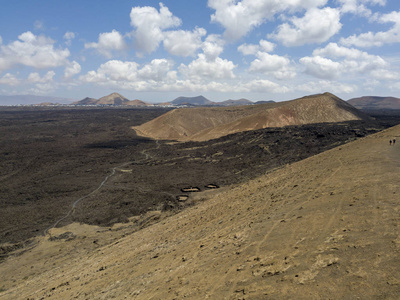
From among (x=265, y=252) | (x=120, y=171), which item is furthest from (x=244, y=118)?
(x=265, y=252)

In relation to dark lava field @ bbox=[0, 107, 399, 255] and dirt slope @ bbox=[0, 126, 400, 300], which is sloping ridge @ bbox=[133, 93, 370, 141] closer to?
dark lava field @ bbox=[0, 107, 399, 255]

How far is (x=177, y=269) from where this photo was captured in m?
11.0

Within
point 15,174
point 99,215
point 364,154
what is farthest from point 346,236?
point 15,174

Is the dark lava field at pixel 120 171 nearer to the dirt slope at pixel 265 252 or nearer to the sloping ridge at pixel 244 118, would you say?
the dirt slope at pixel 265 252

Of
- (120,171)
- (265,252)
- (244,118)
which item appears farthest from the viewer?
(244,118)

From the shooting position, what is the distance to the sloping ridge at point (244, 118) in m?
78.9

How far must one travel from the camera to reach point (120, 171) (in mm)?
46906

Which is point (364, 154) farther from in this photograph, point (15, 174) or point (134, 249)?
point (15, 174)

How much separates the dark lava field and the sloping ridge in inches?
450

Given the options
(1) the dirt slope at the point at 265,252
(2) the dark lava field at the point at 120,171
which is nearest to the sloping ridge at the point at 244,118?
(2) the dark lava field at the point at 120,171

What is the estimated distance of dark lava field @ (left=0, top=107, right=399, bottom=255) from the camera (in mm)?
29172

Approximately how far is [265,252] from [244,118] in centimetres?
7547

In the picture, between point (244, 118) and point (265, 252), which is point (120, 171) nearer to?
point (265, 252)

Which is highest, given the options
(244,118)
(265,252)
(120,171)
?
(244,118)
